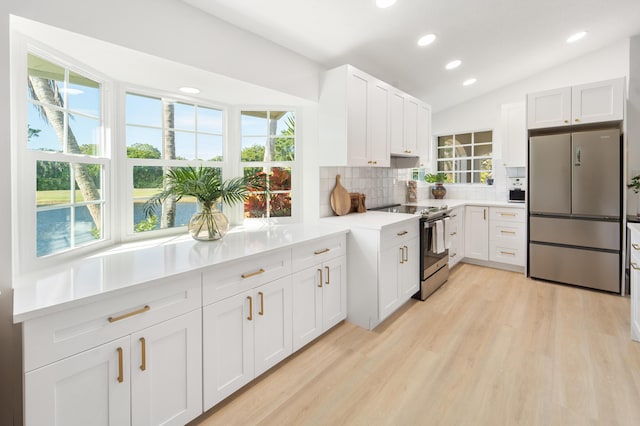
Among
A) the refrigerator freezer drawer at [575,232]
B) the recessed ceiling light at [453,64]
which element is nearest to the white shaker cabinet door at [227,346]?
the recessed ceiling light at [453,64]

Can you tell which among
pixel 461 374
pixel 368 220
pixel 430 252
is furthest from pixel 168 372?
pixel 430 252

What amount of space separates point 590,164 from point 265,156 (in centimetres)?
347

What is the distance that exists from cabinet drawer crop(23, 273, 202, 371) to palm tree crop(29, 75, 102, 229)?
94cm

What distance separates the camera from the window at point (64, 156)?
60.9 inches

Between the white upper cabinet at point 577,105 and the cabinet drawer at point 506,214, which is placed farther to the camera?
the cabinet drawer at point 506,214

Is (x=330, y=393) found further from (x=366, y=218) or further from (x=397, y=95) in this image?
(x=397, y=95)

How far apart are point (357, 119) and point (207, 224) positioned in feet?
5.34

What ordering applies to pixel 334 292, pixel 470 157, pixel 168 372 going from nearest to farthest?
1. pixel 168 372
2. pixel 334 292
3. pixel 470 157

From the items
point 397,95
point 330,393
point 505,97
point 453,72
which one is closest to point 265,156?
point 397,95

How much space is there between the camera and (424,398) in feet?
5.94

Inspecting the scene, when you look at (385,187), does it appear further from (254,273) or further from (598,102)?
(254,273)

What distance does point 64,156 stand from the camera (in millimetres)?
1684

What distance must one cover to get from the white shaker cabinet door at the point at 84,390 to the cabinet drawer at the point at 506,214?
173 inches

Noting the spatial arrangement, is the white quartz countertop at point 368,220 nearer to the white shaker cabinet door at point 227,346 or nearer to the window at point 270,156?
the window at point 270,156
